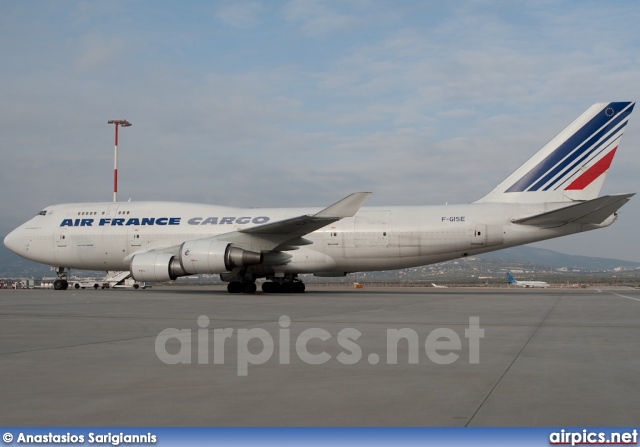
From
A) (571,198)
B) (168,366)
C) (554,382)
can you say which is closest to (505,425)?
(554,382)

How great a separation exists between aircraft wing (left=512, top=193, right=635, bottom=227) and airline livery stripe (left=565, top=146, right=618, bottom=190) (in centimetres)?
186

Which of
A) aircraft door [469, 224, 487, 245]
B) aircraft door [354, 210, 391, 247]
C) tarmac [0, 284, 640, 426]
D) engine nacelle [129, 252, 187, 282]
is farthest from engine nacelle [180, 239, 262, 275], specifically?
tarmac [0, 284, 640, 426]

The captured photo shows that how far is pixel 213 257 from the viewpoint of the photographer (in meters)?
24.2

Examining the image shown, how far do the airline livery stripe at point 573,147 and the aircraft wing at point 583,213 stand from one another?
1.80m

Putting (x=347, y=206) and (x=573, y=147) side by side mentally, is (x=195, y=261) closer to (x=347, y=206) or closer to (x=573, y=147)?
(x=347, y=206)

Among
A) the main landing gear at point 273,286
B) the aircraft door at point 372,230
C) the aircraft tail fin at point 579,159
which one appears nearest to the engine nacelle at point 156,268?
the main landing gear at point 273,286

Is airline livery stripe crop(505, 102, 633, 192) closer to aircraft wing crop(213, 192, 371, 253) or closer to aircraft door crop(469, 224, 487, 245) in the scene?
aircraft door crop(469, 224, 487, 245)

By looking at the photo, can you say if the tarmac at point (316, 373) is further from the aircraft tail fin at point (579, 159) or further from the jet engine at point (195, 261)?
the aircraft tail fin at point (579, 159)

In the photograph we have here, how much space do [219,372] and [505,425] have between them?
3.13m

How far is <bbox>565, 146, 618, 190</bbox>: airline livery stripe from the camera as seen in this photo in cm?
2491

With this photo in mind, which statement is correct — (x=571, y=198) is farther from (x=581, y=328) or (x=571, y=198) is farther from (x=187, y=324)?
(x=187, y=324)

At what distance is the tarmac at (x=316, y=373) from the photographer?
475 cm

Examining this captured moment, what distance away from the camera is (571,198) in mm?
25141

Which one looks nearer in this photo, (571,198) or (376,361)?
(376,361)
